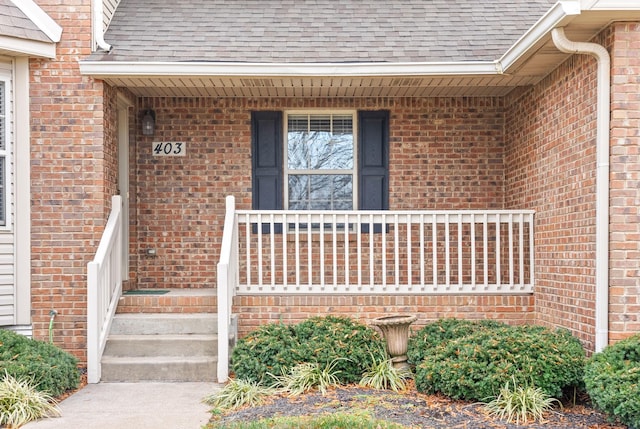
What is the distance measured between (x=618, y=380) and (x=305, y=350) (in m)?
2.72

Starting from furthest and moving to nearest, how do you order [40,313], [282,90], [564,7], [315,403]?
[282,90] → [40,313] → [315,403] → [564,7]

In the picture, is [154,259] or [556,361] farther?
[154,259]

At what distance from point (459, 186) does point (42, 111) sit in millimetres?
5021

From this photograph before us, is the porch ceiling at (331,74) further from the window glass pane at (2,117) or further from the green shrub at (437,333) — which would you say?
the green shrub at (437,333)

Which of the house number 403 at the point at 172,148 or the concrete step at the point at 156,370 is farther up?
the house number 403 at the point at 172,148

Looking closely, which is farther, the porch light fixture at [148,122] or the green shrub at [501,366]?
the porch light fixture at [148,122]

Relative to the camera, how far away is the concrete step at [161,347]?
6781 mm

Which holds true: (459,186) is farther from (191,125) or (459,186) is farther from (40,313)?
(40,313)

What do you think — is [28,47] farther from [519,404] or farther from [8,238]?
[519,404]

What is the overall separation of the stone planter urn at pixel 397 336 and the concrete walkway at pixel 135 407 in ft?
5.64

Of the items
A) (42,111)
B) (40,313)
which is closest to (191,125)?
(42,111)

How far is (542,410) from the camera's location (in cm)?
520

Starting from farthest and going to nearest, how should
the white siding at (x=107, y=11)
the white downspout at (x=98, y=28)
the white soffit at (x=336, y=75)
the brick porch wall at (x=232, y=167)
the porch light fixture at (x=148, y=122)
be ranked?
the brick porch wall at (x=232, y=167) < the porch light fixture at (x=148, y=122) < the white siding at (x=107, y=11) < the white downspout at (x=98, y=28) < the white soffit at (x=336, y=75)

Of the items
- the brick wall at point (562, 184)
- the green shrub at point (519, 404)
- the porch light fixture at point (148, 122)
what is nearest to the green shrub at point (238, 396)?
the green shrub at point (519, 404)
